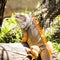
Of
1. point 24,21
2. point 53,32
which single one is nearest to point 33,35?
point 24,21

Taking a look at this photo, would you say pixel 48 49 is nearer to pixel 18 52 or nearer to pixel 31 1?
pixel 18 52

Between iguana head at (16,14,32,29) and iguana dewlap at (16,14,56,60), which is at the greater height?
iguana head at (16,14,32,29)

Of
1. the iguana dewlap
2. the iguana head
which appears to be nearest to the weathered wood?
the iguana dewlap

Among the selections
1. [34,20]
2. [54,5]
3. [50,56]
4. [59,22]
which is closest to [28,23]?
[34,20]

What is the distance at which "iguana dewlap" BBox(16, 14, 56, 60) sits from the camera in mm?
2477

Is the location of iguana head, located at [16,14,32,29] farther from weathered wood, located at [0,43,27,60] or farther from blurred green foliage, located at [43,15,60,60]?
blurred green foliage, located at [43,15,60,60]

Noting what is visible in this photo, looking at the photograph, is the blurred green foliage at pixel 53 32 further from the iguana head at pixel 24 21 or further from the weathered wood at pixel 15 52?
the weathered wood at pixel 15 52

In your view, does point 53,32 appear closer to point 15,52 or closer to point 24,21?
point 24,21

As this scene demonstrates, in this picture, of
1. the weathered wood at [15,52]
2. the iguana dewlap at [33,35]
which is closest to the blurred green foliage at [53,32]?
the iguana dewlap at [33,35]

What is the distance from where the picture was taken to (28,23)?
8.49 feet

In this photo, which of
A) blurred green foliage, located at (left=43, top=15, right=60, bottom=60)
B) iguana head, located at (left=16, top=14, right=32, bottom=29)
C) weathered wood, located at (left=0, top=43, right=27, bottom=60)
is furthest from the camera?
blurred green foliage, located at (left=43, top=15, right=60, bottom=60)

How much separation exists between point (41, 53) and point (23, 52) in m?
0.19

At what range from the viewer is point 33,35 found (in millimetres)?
2568

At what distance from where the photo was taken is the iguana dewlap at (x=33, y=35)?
248 cm
